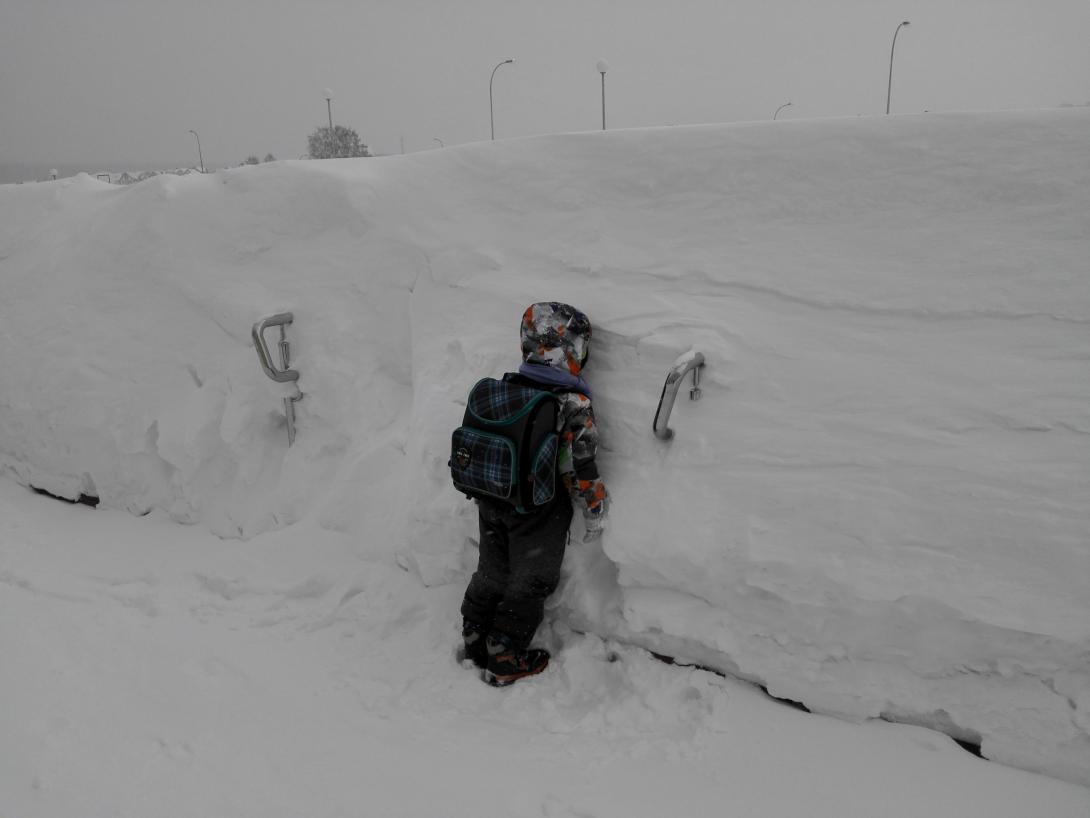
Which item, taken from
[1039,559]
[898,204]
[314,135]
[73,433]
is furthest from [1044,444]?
[314,135]

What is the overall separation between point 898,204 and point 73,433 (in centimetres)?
449

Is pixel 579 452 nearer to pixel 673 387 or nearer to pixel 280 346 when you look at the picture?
pixel 673 387

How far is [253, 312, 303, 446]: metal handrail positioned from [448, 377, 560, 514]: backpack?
54.8 inches

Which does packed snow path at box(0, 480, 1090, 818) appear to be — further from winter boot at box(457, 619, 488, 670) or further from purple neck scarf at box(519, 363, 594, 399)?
purple neck scarf at box(519, 363, 594, 399)

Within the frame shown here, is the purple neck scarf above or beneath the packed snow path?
above

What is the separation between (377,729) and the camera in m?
2.28

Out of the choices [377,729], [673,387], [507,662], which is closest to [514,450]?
[673,387]

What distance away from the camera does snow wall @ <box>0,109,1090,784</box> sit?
1.99 metres

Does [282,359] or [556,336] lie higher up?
[556,336]

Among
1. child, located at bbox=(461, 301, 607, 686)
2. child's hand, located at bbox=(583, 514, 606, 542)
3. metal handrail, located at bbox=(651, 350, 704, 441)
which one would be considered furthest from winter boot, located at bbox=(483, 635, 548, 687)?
metal handrail, located at bbox=(651, 350, 704, 441)

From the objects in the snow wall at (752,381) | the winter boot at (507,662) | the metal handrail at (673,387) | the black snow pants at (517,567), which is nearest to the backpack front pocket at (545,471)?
the black snow pants at (517,567)

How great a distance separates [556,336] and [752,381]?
72 centimetres

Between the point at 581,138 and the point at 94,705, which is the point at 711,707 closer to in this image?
the point at 94,705

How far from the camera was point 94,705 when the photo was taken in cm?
227
